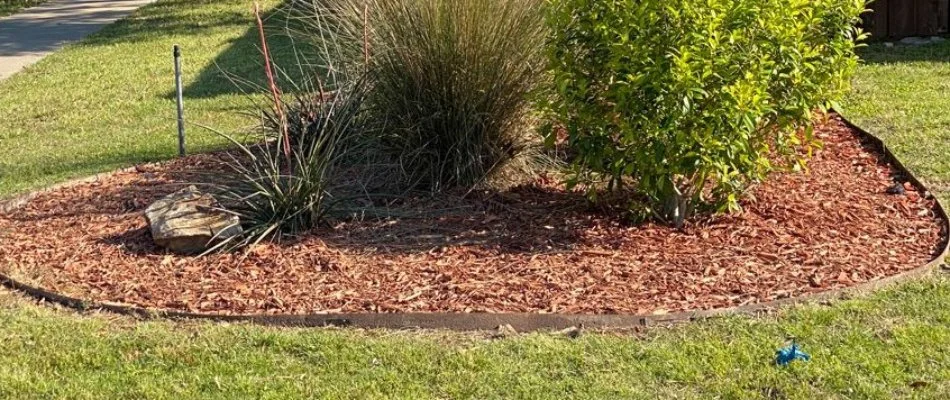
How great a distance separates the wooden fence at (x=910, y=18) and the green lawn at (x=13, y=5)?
16163mm

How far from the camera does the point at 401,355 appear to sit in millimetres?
4828

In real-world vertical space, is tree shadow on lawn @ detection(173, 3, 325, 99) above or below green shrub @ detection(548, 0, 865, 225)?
below

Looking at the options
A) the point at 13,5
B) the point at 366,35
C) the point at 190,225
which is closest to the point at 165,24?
the point at 13,5

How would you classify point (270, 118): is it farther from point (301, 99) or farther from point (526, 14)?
point (526, 14)

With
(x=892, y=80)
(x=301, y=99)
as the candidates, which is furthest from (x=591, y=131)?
(x=892, y=80)

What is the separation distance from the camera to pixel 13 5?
2377 centimetres

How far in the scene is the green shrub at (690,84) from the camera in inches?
226

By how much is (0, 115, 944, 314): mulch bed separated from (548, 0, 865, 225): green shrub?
34cm

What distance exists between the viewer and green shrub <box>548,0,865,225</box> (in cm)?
574

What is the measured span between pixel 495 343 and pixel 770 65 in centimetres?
214

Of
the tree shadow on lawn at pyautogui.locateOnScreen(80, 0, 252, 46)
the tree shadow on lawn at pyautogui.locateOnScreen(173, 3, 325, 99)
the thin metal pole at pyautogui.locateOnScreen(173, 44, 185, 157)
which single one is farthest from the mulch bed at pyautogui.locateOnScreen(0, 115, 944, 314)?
the tree shadow on lawn at pyautogui.locateOnScreen(80, 0, 252, 46)

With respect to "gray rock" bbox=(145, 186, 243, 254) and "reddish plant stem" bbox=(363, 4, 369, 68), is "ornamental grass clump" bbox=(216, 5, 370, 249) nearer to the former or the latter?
"gray rock" bbox=(145, 186, 243, 254)

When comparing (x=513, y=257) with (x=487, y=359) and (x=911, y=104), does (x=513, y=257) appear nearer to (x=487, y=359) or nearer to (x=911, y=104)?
(x=487, y=359)

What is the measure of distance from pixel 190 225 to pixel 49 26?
49.8 ft
